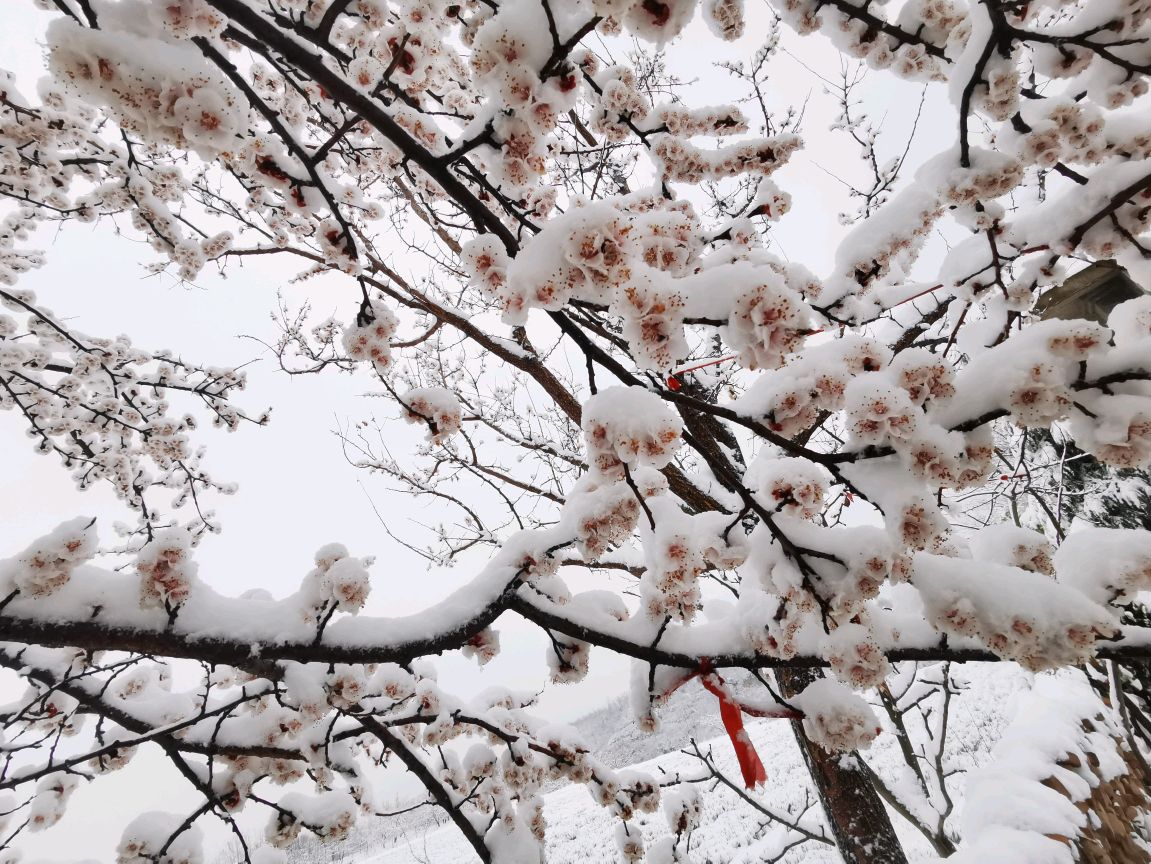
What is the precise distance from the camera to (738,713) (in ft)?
5.81

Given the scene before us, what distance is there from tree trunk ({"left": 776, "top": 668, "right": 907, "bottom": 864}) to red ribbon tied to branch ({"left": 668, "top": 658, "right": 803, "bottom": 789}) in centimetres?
191

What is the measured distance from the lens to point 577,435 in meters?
6.66

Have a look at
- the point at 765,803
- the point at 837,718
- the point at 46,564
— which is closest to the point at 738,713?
the point at 837,718

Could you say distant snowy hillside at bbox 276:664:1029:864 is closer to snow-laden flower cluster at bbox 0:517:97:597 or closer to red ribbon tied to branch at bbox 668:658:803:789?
red ribbon tied to branch at bbox 668:658:803:789

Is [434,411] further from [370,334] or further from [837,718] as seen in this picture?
[837,718]

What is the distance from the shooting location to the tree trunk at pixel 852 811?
340cm

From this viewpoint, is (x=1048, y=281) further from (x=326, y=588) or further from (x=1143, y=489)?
(x=1143, y=489)

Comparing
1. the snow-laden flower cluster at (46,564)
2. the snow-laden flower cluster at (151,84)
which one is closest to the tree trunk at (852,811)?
the snow-laden flower cluster at (46,564)

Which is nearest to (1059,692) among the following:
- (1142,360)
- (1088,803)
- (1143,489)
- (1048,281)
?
(1088,803)

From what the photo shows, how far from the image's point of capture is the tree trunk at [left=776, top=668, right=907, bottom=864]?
3400mm

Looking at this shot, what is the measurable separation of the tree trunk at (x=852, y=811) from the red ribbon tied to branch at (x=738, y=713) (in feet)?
6.26

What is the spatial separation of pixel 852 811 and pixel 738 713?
2.70 metres

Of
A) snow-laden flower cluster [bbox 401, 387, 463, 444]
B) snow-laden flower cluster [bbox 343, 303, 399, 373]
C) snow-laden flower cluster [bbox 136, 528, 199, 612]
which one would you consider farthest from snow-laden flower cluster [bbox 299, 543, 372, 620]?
snow-laden flower cluster [bbox 343, 303, 399, 373]

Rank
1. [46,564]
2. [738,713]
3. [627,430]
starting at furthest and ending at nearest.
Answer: [738,713] < [46,564] < [627,430]
